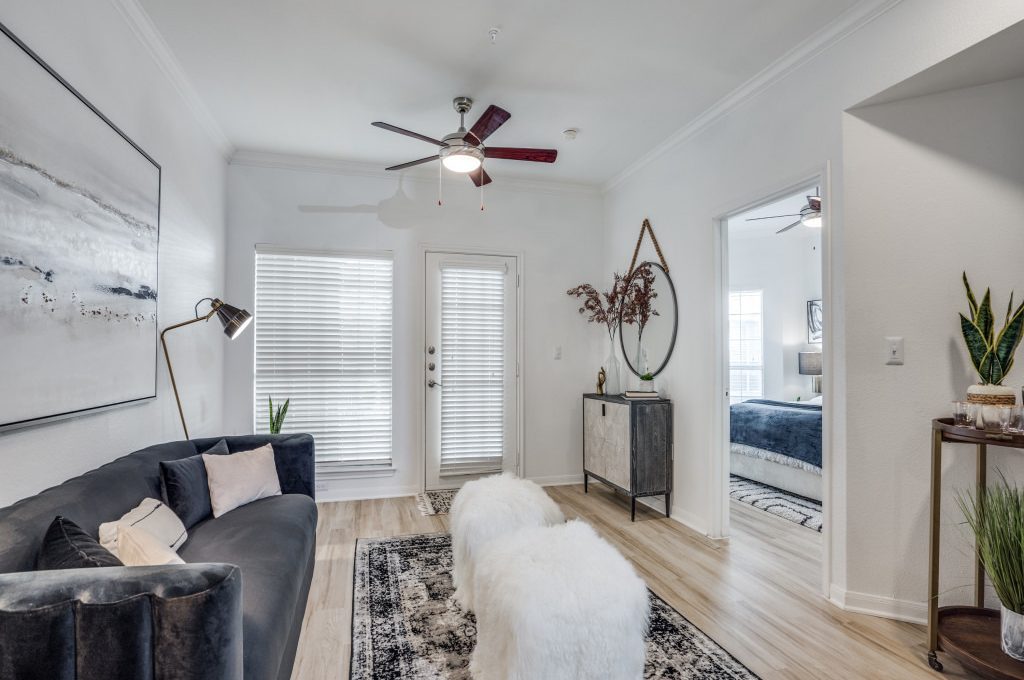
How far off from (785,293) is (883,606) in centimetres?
478

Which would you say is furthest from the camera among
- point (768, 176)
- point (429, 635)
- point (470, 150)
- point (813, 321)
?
point (813, 321)

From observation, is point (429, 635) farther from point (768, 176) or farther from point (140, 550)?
point (768, 176)

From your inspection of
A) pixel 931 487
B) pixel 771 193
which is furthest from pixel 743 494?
pixel 771 193

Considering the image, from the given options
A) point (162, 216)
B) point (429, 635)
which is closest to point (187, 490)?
point (429, 635)

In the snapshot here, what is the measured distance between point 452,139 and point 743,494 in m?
3.58

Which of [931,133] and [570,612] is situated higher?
[931,133]

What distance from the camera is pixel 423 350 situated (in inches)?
172

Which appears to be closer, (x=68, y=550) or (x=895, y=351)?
(x=68, y=550)

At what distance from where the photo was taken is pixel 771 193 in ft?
9.55

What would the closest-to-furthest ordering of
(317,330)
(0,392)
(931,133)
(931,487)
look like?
(0,392), (931,487), (931,133), (317,330)

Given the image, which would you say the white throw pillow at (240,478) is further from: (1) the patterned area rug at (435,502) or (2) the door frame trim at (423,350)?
(2) the door frame trim at (423,350)

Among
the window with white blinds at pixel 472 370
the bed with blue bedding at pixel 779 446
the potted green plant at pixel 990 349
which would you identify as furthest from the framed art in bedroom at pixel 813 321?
the potted green plant at pixel 990 349

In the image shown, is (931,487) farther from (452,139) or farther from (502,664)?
(452,139)

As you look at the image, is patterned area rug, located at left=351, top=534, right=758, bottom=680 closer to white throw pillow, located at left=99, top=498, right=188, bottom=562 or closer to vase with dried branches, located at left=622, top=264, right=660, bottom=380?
white throw pillow, located at left=99, top=498, right=188, bottom=562
